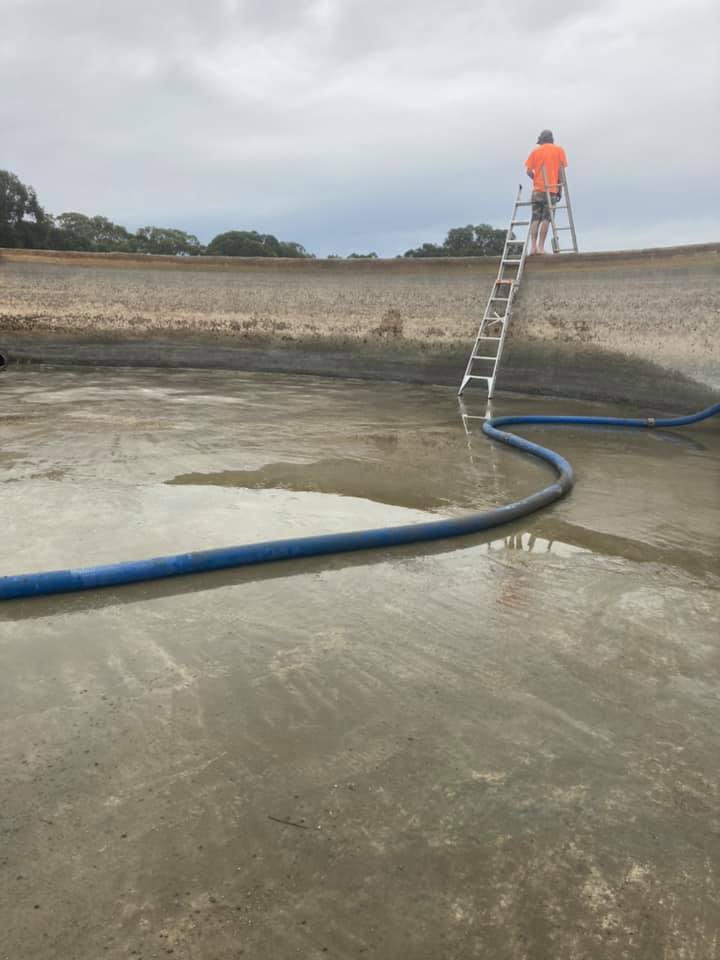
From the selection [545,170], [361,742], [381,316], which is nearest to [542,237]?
[545,170]

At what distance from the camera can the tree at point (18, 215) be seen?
24.2 metres

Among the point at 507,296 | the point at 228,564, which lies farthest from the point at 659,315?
the point at 228,564

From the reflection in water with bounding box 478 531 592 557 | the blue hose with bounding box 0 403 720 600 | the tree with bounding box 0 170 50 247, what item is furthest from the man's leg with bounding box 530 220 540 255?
the tree with bounding box 0 170 50 247

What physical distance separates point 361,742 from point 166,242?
155ft

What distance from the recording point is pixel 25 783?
1550 millimetres

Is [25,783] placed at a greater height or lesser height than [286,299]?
lesser

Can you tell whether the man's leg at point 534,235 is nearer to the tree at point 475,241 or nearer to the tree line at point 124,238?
the tree line at point 124,238

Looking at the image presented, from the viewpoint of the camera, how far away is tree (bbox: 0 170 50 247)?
79.6 feet

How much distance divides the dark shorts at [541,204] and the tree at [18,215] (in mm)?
21112

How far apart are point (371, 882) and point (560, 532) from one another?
2.48 meters

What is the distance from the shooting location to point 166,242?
44.0 meters

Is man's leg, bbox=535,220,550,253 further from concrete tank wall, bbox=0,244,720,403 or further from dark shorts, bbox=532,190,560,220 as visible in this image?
concrete tank wall, bbox=0,244,720,403

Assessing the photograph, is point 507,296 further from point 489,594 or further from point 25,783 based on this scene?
point 25,783

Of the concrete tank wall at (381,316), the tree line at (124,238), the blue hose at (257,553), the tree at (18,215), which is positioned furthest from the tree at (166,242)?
the blue hose at (257,553)
